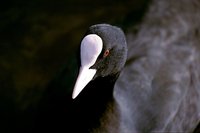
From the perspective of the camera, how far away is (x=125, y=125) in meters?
3.83

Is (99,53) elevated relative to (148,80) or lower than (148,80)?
elevated

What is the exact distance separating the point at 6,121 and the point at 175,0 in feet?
4.63

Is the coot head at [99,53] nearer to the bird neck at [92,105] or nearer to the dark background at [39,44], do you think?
the bird neck at [92,105]

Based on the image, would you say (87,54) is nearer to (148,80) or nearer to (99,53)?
(99,53)

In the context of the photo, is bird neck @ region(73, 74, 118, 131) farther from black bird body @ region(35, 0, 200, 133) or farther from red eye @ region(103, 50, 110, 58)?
red eye @ region(103, 50, 110, 58)

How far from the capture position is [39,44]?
501 centimetres

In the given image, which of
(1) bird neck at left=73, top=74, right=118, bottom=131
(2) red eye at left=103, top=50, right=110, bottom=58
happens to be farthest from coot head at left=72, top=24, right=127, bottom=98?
(1) bird neck at left=73, top=74, right=118, bottom=131

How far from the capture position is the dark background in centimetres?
447

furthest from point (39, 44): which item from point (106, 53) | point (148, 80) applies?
point (106, 53)

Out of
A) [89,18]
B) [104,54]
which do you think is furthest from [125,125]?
[89,18]

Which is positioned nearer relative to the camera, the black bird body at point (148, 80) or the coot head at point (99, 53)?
the coot head at point (99, 53)

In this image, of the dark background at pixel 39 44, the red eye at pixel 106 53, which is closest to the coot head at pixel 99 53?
the red eye at pixel 106 53

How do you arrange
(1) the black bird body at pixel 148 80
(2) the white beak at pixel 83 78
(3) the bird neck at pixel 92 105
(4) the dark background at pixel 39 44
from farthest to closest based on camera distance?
(4) the dark background at pixel 39 44
(3) the bird neck at pixel 92 105
(1) the black bird body at pixel 148 80
(2) the white beak at pixel 83 78

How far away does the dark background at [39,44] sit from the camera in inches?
176
